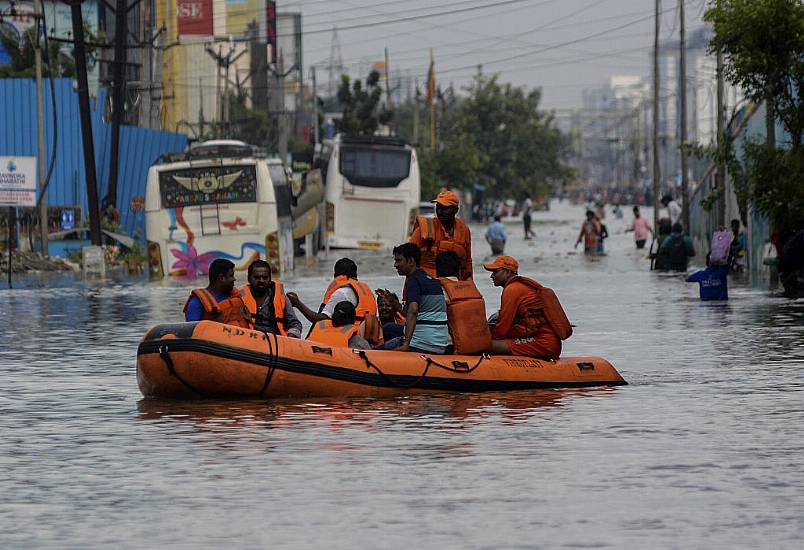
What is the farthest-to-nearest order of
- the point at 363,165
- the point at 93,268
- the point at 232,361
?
1. the point at 363,165
2. the point at 93,268
3. the point at 232,361

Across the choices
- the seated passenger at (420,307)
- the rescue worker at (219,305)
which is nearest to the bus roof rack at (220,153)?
the rescue worker at (219,305)

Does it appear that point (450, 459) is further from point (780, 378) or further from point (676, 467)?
point (780, 378)

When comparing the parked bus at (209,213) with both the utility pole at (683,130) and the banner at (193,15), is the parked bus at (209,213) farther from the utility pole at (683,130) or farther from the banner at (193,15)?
the banner at (193,15)

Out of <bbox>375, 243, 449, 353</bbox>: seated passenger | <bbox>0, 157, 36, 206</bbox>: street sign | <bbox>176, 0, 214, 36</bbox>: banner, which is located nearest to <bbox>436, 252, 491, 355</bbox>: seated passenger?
<bbox>375, 243, 449, 353</bbox>: seated passenger

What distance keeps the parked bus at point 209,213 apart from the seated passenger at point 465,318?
24.7 meters

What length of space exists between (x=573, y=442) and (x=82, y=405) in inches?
199

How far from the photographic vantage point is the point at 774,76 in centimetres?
2858

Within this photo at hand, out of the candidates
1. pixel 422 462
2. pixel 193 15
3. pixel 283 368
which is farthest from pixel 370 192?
pixel 193 15

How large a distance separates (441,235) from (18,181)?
22985 millimetres

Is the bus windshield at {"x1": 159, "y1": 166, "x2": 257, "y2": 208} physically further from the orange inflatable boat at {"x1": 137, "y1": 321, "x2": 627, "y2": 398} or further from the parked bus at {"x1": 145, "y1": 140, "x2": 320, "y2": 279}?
the orange inflatable boat at {"x1": 137, "y1": 321, "x2": 627, "y2": 398}

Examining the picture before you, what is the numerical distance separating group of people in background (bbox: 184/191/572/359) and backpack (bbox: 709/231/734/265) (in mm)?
12952

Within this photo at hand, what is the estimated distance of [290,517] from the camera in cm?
957

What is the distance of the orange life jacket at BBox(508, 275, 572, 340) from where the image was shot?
1594 centimetres

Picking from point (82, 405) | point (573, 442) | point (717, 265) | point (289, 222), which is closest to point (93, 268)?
point (289, 222)
